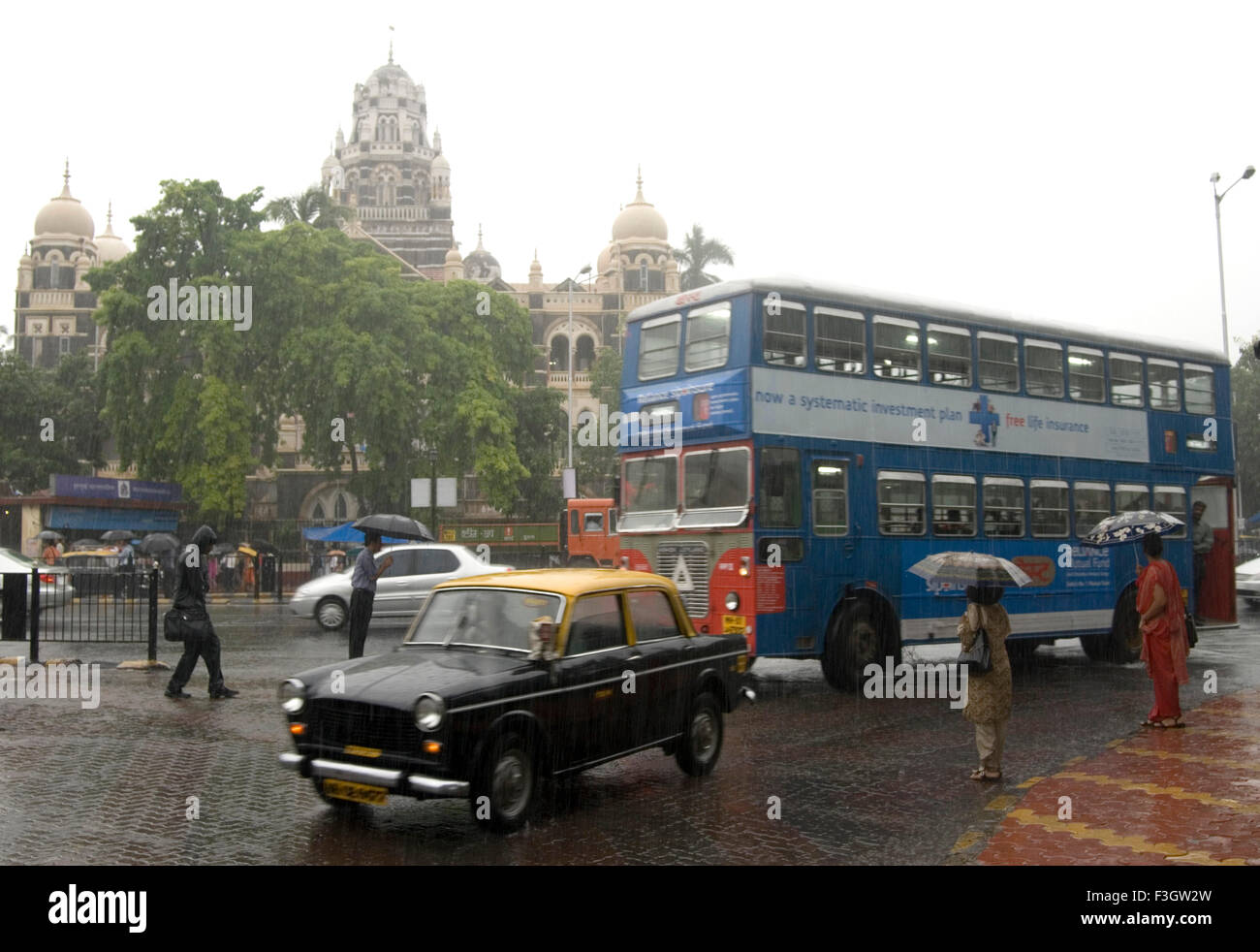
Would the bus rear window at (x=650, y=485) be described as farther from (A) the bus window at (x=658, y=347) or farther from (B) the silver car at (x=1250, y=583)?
(B) the silver car at (x=1250, y=583)

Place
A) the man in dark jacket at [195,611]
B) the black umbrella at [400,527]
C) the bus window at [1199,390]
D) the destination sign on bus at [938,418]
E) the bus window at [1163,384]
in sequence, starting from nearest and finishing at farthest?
the man in dark jacket at [195,611], the destination sign on bus at [938,418], the bus window at [1163,384], the bus window at [1199,390], the black umbrella at [400,527]

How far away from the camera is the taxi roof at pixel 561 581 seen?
8133 mm

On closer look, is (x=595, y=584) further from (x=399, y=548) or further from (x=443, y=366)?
(x=443, y=366)

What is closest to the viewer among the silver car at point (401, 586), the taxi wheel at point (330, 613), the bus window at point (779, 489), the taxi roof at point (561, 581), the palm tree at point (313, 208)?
the taxi roof at point (561, 581)

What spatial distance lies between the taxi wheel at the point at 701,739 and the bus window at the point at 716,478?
14.1 feet

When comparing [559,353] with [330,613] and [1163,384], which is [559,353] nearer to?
[330,613]

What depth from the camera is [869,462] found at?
1407 cm

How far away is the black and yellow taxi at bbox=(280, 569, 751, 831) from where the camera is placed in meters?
6.90

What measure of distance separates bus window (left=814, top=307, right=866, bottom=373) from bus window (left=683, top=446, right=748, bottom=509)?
1.52 metres

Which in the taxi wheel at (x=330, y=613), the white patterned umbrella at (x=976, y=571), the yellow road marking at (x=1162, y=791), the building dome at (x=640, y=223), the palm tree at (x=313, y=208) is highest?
the building dome at (x=640, y=223)

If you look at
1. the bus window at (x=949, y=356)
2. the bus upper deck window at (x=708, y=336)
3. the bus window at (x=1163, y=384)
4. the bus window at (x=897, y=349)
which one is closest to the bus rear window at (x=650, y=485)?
the bus upper deck window at (x=708, y=336)

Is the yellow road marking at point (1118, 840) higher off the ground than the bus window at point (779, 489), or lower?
lower

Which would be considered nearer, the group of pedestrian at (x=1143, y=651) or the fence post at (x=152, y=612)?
the group of pedestrian at (x=1143, y=651)

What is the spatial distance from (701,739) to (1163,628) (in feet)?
15.5
